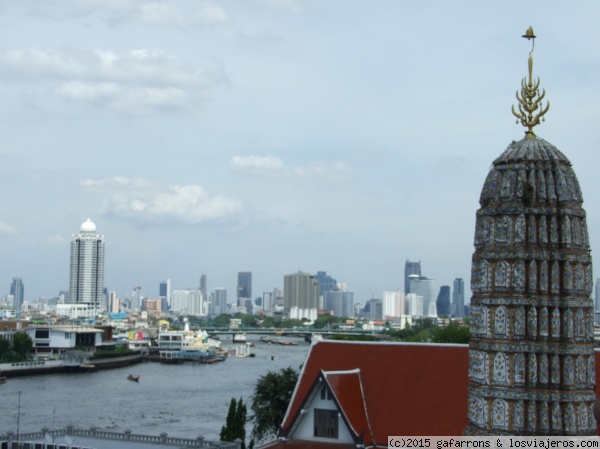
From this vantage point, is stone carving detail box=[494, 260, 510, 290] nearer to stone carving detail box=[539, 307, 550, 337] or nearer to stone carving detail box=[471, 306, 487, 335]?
stone carving detail box=[471, 306, 487, 335]

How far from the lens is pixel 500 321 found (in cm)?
1483

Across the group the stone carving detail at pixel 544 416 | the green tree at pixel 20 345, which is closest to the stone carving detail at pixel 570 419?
the stone carving detail at pixel 544 416

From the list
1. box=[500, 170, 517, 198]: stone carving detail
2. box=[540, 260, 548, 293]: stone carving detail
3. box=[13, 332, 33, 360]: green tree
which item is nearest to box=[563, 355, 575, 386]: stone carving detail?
box=[540, 260, 548, 293]: stone carving detail

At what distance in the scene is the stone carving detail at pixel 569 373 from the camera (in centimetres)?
1459

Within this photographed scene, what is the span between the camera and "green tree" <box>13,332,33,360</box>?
101250 mm

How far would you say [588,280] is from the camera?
15.2 m

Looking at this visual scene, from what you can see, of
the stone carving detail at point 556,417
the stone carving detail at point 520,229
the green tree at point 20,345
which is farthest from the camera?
the green tree at point 20,345

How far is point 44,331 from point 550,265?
102 meters

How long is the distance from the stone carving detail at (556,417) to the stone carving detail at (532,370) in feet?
1.51

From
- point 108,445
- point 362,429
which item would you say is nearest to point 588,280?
point 362,429

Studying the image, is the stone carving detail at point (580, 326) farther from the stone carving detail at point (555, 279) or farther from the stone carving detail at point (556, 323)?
the stone carving detail at point (555, 279)

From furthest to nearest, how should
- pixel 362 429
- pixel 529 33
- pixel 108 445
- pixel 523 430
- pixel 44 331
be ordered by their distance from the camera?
pixel 44 331 < pixel 108 445 < pixel 362 429 < pixel 529 33 < pixel 523 430

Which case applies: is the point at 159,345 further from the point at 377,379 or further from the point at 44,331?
the point at 377,379

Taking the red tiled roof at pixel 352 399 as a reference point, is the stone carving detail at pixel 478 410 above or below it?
above
